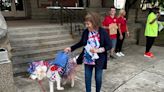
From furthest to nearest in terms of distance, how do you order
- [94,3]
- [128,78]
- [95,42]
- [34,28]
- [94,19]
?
1. [94,3]
2. [34,28]
3. [128,78]
4. [95,42]
5. [94,19]

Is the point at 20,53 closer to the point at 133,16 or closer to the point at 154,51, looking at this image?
the point at 154,51

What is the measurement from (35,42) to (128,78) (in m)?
3.15

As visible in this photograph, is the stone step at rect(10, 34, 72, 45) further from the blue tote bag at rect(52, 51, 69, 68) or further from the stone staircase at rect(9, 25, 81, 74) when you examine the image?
the blue tote bag at rect(52, 51, 69, 68)

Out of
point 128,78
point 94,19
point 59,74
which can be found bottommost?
point 128,78

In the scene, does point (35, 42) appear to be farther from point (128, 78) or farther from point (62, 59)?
point (128, 78)

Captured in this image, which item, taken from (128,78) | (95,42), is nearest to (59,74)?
(95,42)

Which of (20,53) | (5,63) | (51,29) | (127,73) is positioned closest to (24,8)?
(51,29)

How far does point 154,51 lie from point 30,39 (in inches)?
181

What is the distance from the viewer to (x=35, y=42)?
6645 millimetres

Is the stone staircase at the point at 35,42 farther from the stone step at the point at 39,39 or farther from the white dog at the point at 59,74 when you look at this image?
the white dog at the point at 59,74

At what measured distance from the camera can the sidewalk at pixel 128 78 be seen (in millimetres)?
4492

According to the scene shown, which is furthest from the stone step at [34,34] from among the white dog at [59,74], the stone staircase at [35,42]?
the white dog at [59,74]

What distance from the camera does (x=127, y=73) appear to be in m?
5.48

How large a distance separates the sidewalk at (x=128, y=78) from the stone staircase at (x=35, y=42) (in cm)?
88
